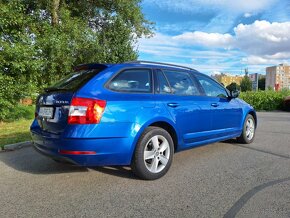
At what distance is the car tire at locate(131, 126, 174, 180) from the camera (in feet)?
14.2

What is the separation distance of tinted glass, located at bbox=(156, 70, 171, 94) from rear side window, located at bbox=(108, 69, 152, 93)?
19cm

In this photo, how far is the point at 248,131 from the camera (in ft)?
23.2

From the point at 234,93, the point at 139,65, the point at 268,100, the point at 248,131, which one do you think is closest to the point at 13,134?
the point at 139,65

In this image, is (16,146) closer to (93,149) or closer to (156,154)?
(93,149)

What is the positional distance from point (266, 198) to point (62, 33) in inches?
453

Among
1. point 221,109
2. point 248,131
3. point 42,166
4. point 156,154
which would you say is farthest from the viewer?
point 248,131

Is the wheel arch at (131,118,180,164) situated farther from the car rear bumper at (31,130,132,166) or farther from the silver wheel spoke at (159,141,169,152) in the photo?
the silver wheel spoke at (159,141,169,152)

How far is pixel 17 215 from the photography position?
3355 millimetres

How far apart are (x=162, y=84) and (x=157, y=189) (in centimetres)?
162

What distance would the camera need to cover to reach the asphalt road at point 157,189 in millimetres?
3455

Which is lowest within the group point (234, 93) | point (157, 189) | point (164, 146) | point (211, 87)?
point (157, 189)

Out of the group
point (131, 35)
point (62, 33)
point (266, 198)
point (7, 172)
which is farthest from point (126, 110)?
point (131, 35)

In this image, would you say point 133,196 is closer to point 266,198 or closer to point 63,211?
point 63,211

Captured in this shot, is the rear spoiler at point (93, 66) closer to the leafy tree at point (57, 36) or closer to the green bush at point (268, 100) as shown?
the leafy tree at point (57, 36)
